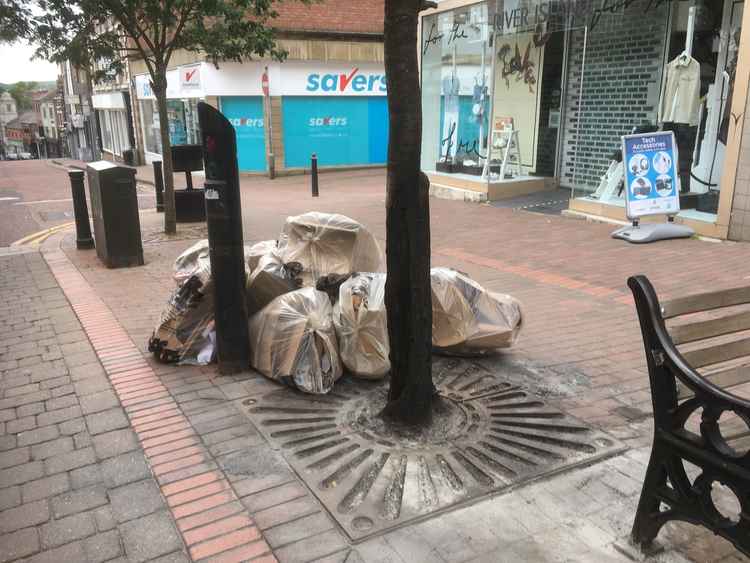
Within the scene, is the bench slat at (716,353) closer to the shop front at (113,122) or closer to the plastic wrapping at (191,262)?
the plastic wrapping at (191,262)

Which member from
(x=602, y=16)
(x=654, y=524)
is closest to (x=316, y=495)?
(x=654, y=524)

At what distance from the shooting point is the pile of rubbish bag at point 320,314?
4047 mm

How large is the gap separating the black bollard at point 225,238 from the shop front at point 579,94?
6.32 m

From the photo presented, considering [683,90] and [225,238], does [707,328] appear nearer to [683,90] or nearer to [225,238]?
[225,238]

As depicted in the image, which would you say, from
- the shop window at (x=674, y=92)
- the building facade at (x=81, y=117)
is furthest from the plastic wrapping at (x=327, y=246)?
the building facade at (x=81, y=117)

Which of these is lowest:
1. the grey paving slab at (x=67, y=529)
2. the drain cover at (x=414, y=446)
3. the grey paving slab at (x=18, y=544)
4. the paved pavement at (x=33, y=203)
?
the paved pavement at (x=33, y=203)

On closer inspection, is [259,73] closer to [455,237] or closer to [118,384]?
[455,237]

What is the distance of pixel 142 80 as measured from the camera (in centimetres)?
2762

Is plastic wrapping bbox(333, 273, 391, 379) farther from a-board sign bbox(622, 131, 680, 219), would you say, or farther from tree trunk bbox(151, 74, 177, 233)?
tree trunk bbox(151, 74, 177, 233)

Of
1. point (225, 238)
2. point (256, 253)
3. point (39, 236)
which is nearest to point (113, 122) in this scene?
point (39, 236)

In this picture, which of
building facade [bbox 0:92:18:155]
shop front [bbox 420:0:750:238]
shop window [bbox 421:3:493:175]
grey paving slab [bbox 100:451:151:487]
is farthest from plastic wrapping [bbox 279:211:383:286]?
building facade [bbox 0:92:18:155]

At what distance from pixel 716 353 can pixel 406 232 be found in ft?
4.94

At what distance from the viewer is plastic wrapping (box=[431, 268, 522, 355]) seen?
4.32m

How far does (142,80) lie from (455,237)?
2303 cm
